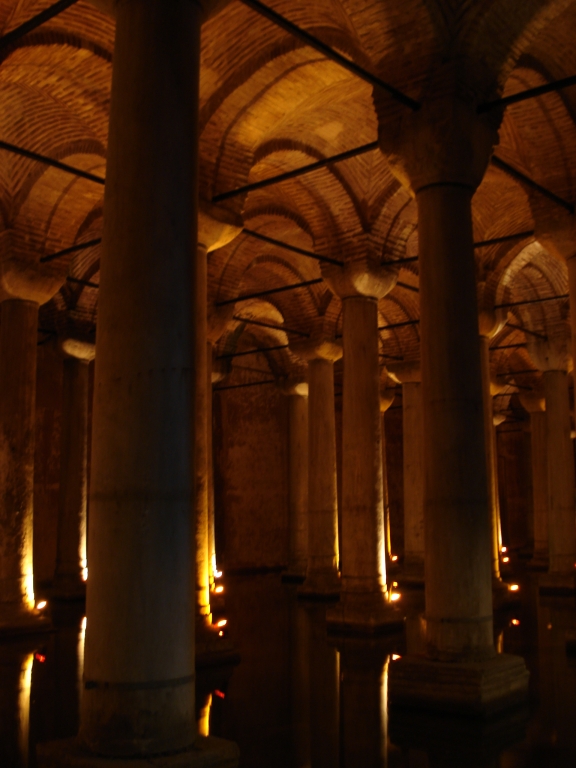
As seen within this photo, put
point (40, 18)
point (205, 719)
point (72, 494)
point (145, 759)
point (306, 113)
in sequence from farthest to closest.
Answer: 1. point (72, 494)
2. point (306, 113)
3. point (205, 719)
4. point (40, 18)
5. point (145, 759)

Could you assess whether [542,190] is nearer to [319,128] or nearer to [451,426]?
[319,128]

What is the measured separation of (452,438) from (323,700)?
2393 mm

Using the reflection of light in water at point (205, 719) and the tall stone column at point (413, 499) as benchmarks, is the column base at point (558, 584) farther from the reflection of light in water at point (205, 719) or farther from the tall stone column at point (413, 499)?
the reflection of light in water at point (205, 719)

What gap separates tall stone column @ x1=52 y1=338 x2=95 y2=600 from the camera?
1432 centimetres

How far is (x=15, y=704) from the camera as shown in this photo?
6.63m

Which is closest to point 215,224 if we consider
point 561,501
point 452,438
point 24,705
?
point 452,438

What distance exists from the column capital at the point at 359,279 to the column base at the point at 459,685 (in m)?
5.64

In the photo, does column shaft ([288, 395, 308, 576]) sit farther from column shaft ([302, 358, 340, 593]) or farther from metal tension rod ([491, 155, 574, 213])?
metal tension rod ([491, 155, 574, 213])

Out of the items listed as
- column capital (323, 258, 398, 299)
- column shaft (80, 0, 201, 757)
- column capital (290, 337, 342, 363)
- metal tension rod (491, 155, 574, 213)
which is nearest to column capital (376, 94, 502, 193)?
metal tension rod (491, 155, 574, 213)

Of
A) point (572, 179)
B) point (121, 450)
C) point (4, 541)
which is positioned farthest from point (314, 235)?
point (121, 450)

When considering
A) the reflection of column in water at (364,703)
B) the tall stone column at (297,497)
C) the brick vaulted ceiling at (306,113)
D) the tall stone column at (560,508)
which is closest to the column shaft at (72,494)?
the brick vaulted ceiling at (306,113)

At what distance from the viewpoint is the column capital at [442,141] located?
6.90 m

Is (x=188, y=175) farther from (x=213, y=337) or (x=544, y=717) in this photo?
(x=213, y=337)

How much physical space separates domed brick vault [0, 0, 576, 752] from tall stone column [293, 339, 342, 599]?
96.0 inches
